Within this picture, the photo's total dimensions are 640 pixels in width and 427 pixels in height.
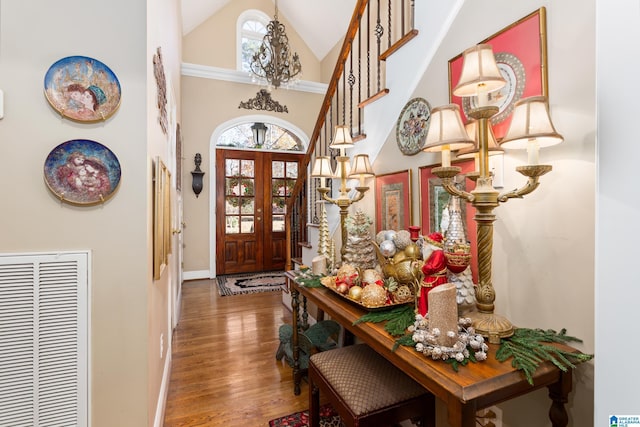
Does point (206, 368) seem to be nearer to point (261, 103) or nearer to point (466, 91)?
point (466, 91)

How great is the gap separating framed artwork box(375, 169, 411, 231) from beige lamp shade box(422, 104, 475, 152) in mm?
712

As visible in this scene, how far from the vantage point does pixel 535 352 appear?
0.95m

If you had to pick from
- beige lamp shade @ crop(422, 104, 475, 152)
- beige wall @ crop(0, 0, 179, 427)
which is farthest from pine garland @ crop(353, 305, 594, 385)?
beige wall @ crop(0, 0, 179, 427)

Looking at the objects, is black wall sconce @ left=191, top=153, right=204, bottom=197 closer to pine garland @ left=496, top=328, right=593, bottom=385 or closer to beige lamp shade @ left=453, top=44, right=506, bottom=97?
beige lamp shade @ left=453, top=44, right=506, bottom=97

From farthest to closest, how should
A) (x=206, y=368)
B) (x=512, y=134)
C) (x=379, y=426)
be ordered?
1. (x=206, y=368)
2. (x=379, y=426)
3. (x=512, y=134)

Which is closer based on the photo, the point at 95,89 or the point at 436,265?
the point at 436,265

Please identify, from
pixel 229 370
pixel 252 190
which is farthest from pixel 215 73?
pixel 229 370

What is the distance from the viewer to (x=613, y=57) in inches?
24.9

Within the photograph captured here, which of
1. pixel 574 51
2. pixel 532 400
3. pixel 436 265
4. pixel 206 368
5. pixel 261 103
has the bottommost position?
pixel 206 368

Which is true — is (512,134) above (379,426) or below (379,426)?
above

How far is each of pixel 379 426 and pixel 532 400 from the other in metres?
0.62

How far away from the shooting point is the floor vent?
4.25 feet

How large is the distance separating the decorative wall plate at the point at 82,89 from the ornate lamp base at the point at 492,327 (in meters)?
1.81

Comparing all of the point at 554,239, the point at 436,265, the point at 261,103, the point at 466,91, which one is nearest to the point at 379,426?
the point at 436,265
